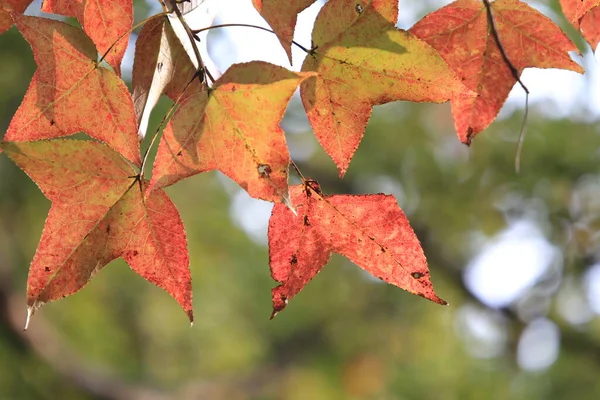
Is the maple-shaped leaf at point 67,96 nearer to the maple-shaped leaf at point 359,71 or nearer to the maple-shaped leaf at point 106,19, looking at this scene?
the maple-shaped leaf at point 106,19

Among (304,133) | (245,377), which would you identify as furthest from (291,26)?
(245,377)

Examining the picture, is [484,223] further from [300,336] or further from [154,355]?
[154,355]

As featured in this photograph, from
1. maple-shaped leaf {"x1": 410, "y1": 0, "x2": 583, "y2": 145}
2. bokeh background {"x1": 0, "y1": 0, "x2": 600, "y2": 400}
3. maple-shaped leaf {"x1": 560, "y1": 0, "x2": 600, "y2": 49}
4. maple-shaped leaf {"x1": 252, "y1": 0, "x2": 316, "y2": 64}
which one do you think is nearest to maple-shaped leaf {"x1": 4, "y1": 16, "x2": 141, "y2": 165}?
maple-shaped leaf {"x1": 252, "y1": 0, "x2": 316, "y2": 64}

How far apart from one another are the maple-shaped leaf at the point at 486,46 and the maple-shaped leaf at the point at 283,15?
14cm

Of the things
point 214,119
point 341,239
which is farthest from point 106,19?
point 341,239

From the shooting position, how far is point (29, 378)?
3672mm

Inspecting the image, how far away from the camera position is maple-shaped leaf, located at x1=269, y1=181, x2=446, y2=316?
49 centimetres

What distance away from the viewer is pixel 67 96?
46cm

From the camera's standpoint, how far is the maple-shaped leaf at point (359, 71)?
447mm

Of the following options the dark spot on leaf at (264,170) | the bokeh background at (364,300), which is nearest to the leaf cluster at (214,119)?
the dark spot on leaf at (264,170)

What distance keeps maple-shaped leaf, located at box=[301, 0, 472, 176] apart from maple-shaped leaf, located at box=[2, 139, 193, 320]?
0.14 metres

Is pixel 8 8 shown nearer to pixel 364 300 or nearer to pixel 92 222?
pixel 92 222

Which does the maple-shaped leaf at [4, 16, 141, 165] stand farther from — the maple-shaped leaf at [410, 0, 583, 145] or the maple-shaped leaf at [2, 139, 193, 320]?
the maple-shaped leaf at [410, 0, 583, 145]

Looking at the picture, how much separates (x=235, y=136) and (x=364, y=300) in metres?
4.42
